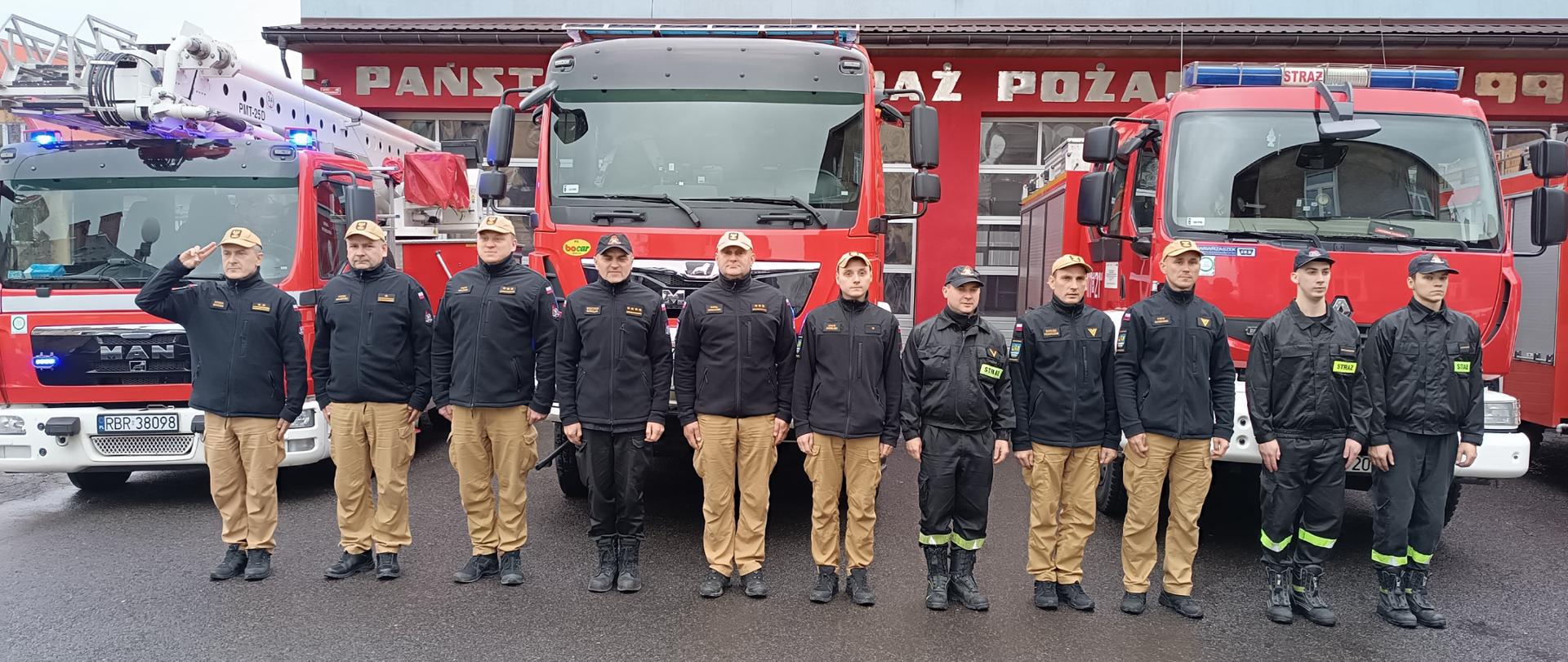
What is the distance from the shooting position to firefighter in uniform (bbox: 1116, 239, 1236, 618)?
15.6ft

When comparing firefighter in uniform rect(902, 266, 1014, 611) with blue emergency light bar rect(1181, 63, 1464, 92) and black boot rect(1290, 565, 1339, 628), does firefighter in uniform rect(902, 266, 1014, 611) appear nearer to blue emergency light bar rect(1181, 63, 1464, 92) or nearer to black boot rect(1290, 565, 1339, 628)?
black boot rect(1290, 565, 1339, 628)

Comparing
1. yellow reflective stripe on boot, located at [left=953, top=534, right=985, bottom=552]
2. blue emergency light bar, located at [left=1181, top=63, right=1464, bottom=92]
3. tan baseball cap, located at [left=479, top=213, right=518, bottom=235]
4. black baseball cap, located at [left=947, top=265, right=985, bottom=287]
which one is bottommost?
yellow reflective stripe on boot, located at [left=953, top=534, right=985, bottom=552]

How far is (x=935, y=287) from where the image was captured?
14.2 meters

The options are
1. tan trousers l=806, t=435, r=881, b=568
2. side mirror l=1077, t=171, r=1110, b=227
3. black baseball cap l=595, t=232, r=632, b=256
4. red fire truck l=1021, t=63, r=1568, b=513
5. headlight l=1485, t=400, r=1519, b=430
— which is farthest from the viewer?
side mirror l=1077, t=171, r=1110, b=227

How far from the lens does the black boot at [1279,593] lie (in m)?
4.76

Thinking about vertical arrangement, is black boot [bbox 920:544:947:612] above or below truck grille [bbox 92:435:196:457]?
below

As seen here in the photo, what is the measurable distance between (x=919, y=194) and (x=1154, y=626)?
2918 mm

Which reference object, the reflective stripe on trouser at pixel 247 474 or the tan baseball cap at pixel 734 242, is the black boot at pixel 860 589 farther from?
the reflective stripe on trouser at pixel 247 474

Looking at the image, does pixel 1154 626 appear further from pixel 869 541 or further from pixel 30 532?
pixel 30 532

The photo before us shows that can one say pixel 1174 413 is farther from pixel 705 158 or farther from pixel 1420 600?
pixel 705 158

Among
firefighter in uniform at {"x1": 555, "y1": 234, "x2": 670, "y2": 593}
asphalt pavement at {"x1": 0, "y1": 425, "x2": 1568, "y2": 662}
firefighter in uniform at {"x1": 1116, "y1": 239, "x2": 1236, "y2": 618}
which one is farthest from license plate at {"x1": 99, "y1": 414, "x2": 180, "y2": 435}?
firefighter in uniform at {"x1": 1116, "y1": 239, "x2": 1236, "y2": 618}

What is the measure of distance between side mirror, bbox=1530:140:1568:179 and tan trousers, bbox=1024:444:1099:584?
131 inches

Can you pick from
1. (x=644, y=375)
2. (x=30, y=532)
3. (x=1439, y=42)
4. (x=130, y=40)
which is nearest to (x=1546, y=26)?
(x=1439, y=42)

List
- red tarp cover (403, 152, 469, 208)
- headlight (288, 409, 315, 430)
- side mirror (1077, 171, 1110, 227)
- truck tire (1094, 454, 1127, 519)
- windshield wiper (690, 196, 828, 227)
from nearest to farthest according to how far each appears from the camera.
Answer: windshield wiper (690, 196, 828, 227) < side mirror (1077, 171, 1110, 227) < truck tire (1094, 454, 1127, 519) < headlight (288, 409, 315, 430) < red tarp cover (403, 152, 469, 208)
